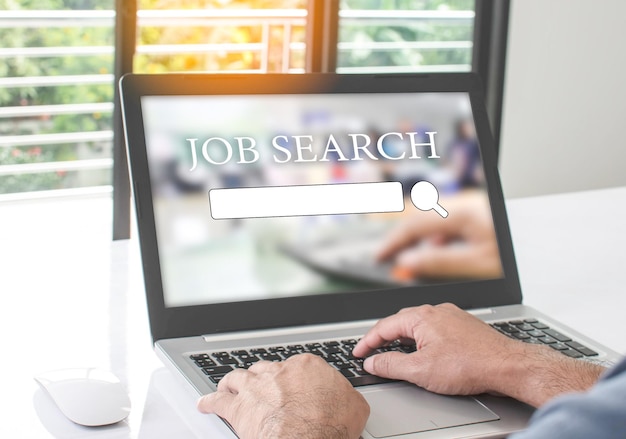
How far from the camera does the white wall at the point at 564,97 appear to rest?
4.02 meters

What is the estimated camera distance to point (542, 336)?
3.44ft

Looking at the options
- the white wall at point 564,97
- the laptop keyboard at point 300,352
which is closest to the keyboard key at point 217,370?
the laptop keyboard at point 300,352

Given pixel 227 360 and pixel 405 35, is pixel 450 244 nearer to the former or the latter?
pixel 227 360

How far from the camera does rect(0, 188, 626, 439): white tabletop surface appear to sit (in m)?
0.88

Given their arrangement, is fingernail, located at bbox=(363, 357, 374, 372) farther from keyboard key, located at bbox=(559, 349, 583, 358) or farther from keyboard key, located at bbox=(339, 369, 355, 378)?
keyboard key, located at bbox=(559, 349, 583, 358)

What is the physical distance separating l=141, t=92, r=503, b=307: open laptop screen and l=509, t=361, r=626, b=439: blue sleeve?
713 mm

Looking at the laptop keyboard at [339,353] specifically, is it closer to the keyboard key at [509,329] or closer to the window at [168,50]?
the keyboard key at [509,329]

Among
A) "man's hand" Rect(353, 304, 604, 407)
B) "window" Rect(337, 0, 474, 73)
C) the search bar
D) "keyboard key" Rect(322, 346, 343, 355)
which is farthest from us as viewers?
"window" Rect(337, 0, 474, 73)

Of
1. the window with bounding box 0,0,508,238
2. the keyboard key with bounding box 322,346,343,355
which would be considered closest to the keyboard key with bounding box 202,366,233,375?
the keyboard key with bounding box 322,346,343,355

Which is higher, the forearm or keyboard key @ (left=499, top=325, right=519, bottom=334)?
the forearm

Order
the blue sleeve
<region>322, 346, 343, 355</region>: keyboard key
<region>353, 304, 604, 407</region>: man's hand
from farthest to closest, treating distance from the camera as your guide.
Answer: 1. <region>322, 346, 343, 355</region>: keyboard key
2. <region>353, 304, 604, 407</region>: man's hand
3. the blue sleeve

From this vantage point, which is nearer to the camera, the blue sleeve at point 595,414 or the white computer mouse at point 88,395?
the blue sleeve at point 595,414

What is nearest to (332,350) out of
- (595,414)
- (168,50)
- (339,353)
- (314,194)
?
(339,353)

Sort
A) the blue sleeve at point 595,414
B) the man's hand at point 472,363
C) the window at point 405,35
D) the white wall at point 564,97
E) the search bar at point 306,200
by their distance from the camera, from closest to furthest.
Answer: the blue sleeve at point 595,414
the man's hand at point 472,363
the search bar at point 306,200
the window at point 405,35
the white wall at point 564,97
